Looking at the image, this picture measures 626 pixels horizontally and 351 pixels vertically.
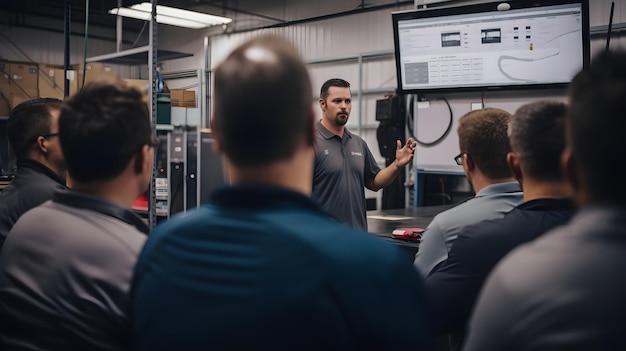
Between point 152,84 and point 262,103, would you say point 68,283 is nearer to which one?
point 262,103

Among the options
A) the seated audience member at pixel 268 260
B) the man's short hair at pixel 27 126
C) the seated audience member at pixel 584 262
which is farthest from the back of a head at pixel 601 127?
the man's short hair at pixel 27 126

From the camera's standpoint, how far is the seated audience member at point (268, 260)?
0.72 meters

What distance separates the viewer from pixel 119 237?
117 centimetres

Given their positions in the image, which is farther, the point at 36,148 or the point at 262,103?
the point at 36,148

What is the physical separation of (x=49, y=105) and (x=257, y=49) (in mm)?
1737

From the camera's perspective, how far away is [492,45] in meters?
3.53

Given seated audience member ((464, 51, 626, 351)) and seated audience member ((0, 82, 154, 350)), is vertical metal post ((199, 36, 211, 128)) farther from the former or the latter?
seated audience member ((464, 51, 626, 351))

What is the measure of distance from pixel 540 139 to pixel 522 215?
0.61 feet

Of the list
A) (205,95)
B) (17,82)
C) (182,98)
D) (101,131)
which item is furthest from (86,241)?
(205,95)

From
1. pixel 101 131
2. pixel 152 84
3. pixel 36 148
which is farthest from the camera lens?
pixel 152 84

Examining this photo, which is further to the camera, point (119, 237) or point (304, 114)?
point (119, 237)

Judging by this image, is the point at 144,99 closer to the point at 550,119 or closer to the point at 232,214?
the point at 232,214

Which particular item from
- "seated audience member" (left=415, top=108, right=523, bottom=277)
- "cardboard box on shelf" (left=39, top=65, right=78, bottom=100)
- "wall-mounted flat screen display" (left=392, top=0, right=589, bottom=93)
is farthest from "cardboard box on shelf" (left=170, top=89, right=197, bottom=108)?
"seated audience member" (left=415, top=108, right=523, bottom=277)

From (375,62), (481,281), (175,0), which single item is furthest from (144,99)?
(175,0)
